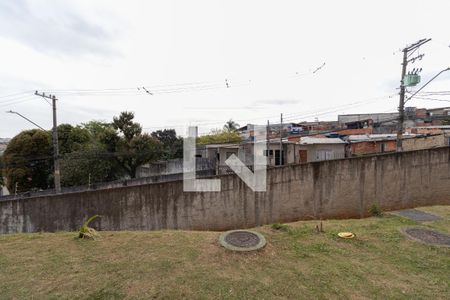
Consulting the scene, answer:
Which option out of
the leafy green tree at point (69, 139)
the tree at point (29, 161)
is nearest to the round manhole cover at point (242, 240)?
the tree at point (29, 161)

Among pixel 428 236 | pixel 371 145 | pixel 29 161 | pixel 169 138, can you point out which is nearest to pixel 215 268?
pixel 428 236

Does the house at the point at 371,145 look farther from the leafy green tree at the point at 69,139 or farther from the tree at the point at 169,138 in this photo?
the leafy green tree at the point at 69,139

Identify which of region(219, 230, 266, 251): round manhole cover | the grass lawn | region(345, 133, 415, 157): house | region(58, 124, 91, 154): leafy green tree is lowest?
the grass lawn

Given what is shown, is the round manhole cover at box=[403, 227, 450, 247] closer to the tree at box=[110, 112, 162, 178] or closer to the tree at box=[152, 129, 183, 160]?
the tree at box=[110, 112, 162, 178]

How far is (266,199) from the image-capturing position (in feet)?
28.0

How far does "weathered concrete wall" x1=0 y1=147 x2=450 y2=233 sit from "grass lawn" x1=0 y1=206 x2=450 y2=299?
2.85m

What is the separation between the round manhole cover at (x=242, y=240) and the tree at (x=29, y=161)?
18047 millimetres

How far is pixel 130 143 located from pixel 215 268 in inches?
626

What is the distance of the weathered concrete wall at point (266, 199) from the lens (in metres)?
7.65

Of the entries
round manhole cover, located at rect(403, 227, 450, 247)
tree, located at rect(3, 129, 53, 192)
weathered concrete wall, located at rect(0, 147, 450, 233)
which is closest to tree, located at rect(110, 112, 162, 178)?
tree, located at rect(3, 129, 53, 192)

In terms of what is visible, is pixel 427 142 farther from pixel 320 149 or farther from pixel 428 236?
Answer: pixel 428 236

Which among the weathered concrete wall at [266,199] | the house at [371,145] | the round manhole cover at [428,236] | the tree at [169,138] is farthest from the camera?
the tree at [169,138]

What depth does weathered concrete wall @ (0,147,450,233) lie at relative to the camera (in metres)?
7.65

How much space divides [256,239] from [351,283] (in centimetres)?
157
